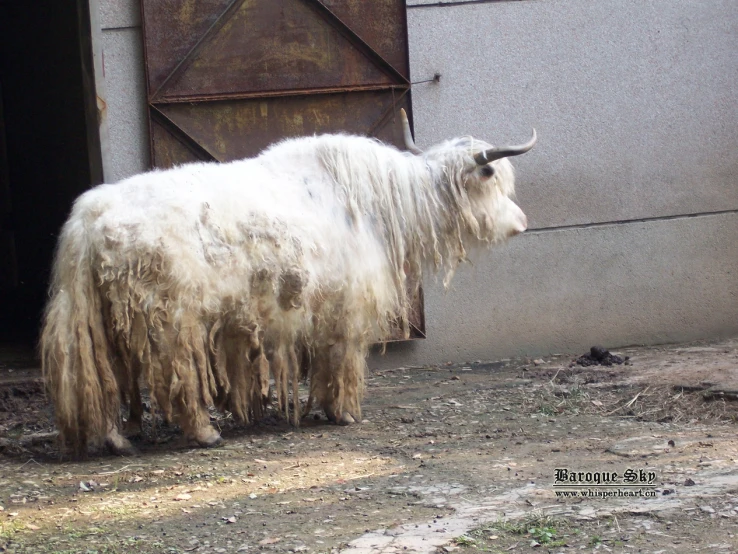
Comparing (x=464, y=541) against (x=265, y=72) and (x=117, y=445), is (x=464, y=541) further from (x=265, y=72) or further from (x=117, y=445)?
(x=265, y=72)

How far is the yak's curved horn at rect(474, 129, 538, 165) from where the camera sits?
5645mm

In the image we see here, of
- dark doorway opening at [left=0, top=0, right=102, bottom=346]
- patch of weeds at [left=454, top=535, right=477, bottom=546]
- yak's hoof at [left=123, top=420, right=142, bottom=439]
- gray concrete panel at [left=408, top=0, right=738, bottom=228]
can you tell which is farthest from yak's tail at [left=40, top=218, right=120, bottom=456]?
dark doorway opening at [left=0, top=0, right=102, bottom=346]

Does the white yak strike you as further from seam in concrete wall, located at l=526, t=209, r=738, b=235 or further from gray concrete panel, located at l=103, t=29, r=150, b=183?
gray concrete panel, located at l=103, t=29, r=150, b=183

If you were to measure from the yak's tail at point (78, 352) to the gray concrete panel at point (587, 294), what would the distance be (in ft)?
9.19

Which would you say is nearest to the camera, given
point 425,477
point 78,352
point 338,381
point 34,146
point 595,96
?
point 425,477

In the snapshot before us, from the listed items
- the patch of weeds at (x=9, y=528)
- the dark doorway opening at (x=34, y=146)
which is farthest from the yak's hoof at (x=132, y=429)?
the dark doorway opening at (x=34, y=146)

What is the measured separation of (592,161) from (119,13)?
357 centimetres

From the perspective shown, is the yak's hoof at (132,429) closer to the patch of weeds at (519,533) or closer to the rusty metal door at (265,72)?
the rusty metal door at (265,72)

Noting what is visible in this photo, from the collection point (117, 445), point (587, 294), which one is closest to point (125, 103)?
point (117, 445)

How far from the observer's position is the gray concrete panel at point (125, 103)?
22.5 feet

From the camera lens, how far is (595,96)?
743cm

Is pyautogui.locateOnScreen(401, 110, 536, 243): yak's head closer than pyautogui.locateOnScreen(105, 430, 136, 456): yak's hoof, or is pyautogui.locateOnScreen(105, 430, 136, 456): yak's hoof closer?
pyautogui.locateOnScreen(105, 430, 136, 456): yak's hoof

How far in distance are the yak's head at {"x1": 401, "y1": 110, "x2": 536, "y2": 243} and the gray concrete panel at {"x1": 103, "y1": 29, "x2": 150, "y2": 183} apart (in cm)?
211

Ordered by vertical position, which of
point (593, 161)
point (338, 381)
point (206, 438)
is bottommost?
point (206, 438)
